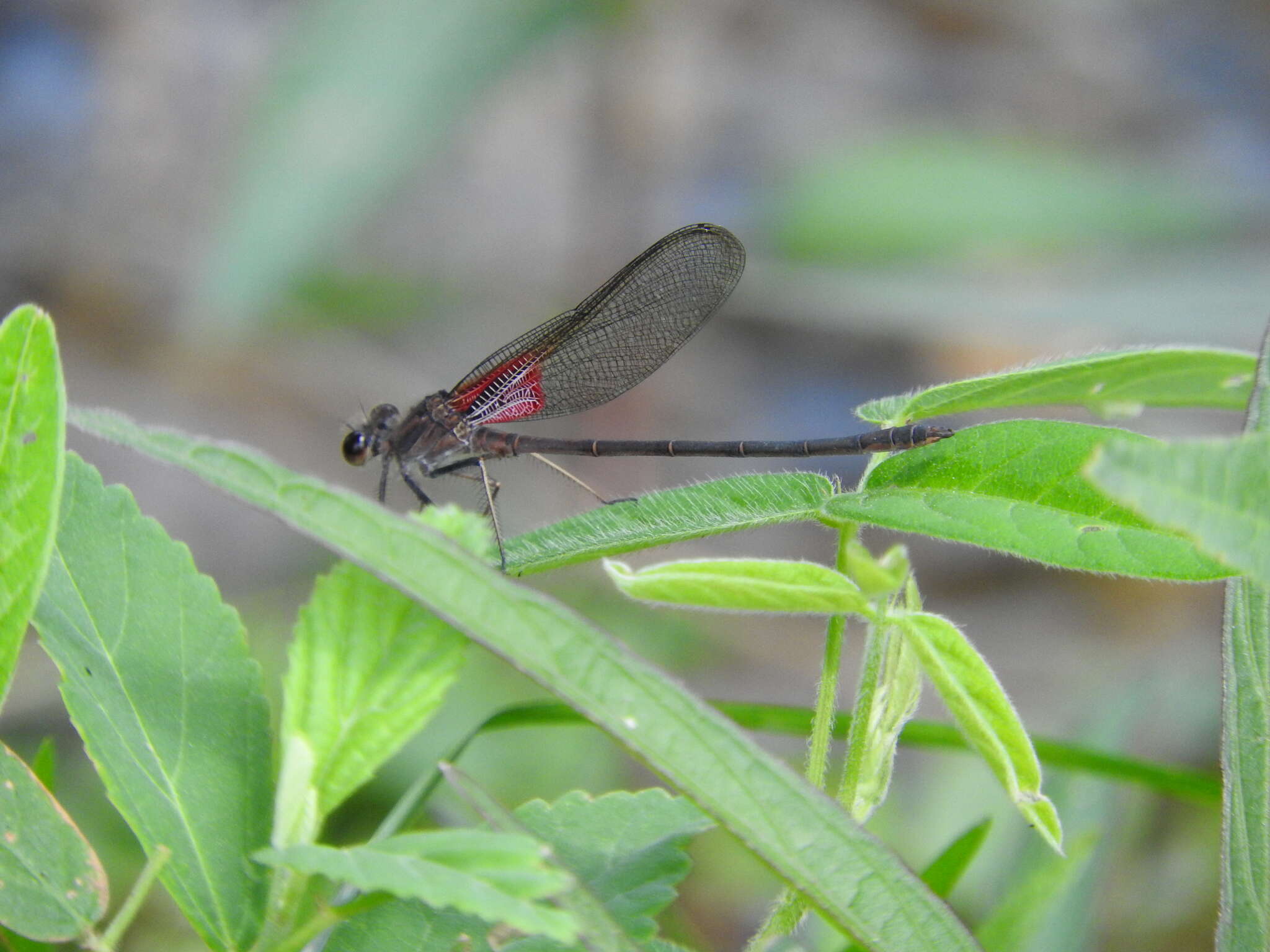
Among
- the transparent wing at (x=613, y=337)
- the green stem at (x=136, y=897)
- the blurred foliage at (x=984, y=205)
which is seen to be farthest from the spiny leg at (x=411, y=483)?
the blurred foliage at (x=984, y=205)

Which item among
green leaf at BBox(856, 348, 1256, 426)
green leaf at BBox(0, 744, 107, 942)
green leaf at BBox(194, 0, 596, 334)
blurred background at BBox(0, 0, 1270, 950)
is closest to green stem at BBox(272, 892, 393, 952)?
green leaf at BBox(0, 744, 107, 942)

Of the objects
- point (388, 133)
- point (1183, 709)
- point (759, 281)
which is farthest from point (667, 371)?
point (1183, 709)

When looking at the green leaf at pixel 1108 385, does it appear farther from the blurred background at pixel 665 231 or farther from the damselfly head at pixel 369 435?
the blurred background at pixel 665 231

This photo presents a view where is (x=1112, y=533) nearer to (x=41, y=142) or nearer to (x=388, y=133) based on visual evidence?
(x=388, y=133)

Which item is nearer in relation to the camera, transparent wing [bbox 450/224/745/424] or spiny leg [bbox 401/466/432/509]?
spiny leg [bbox 401/466/432/509]

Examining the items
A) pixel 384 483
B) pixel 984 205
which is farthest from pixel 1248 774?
pixel 984 205

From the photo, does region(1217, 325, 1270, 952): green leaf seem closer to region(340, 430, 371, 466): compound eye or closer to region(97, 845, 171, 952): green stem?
region(97, 845, 171, 952): green stem
